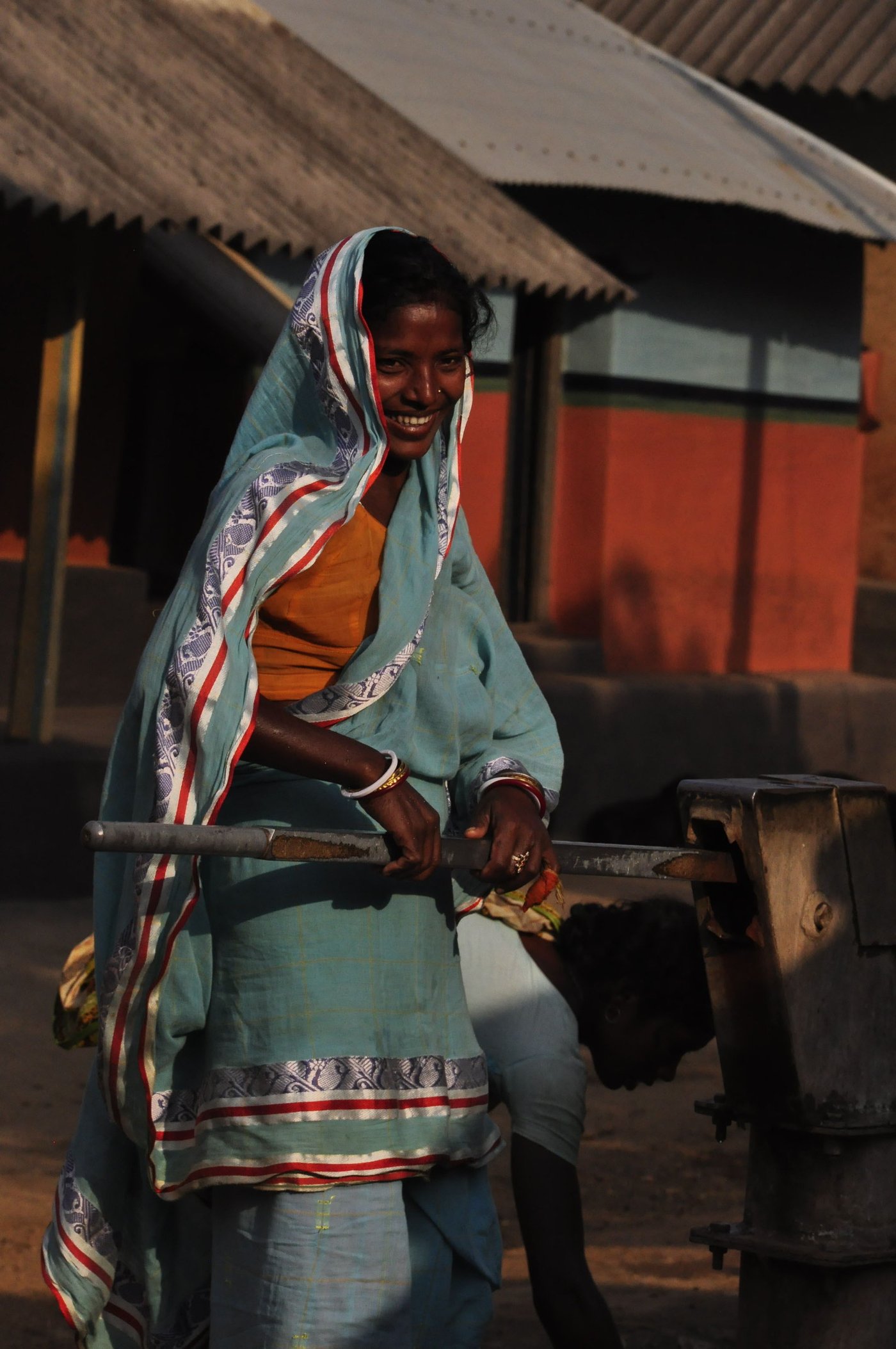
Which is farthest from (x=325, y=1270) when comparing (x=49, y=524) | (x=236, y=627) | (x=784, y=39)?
(x=784, y=39)

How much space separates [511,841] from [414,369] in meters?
0.57

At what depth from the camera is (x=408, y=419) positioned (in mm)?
2492

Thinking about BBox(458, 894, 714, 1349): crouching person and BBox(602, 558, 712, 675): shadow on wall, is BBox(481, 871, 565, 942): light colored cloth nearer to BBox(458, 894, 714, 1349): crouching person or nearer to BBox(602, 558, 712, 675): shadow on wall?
BBox(458, 894, 714, 1349): crouching person

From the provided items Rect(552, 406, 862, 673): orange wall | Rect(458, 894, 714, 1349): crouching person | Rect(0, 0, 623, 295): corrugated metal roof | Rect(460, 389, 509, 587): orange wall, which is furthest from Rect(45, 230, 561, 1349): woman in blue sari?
Rect(552, 406, 862, 673): orange wall

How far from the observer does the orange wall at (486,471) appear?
10.0 metres

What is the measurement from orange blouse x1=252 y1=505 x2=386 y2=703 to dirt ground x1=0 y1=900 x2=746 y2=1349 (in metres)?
1.82

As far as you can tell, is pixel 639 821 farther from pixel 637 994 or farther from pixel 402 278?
pixel 402 278

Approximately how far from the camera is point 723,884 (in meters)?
2.53

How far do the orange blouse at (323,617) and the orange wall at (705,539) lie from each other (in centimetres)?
823

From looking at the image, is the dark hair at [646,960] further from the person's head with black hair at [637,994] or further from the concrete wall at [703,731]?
the concrete wall at [703,731]

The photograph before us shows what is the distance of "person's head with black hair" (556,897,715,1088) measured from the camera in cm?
359

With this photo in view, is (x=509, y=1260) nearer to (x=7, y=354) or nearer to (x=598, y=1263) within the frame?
(x=598, y=1263)

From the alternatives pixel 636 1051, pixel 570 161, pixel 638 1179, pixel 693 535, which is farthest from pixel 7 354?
pixel 636 1051

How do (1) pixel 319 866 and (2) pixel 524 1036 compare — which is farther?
(2) pixel 524 1036
